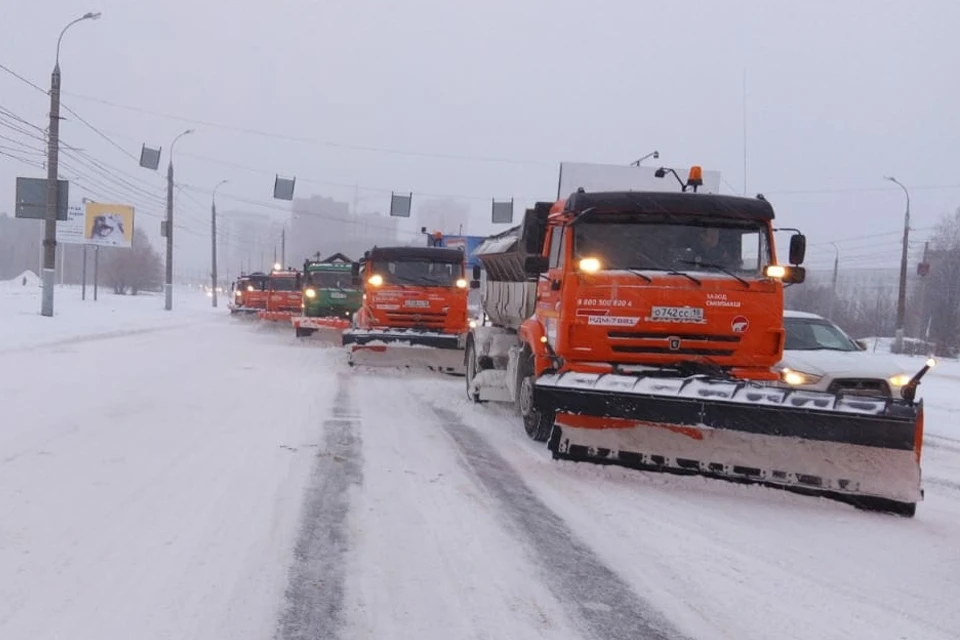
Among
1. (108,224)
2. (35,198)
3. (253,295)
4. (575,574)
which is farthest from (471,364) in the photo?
(108,224)

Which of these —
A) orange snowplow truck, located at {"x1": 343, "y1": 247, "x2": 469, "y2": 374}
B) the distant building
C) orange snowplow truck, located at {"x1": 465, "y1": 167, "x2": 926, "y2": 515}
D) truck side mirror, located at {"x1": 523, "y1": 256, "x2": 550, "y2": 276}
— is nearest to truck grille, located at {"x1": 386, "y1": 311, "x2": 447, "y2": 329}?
orange snowplow truck, located at {"x1": 343, "y1": 247, "x2": 469, "y2": 374}

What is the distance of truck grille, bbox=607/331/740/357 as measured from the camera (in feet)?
23.9

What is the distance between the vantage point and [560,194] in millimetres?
9891

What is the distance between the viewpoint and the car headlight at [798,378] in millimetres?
9445

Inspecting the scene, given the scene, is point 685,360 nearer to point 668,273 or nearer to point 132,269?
point 668,273

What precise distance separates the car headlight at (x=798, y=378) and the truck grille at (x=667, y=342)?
255cm

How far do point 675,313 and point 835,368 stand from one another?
3502 mm

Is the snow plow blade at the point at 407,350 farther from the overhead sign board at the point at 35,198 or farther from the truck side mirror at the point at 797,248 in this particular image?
the overhead sign board at the point at 35,198

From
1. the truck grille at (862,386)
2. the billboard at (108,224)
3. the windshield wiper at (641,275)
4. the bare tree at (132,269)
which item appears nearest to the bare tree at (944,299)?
the truck grille at (862,386)

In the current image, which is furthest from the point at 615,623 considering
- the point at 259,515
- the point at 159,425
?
the point at 159,425

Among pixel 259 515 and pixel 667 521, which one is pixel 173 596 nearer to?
pixel 259 515

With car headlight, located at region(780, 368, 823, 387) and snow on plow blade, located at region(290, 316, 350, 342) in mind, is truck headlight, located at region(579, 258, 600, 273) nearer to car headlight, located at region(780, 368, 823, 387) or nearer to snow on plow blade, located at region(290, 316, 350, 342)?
car headlight, located at region(780, 368, 823, 387)

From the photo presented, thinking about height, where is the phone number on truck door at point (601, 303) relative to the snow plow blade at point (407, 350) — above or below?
above

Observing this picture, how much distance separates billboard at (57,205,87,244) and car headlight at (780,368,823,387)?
4812 centimetres
